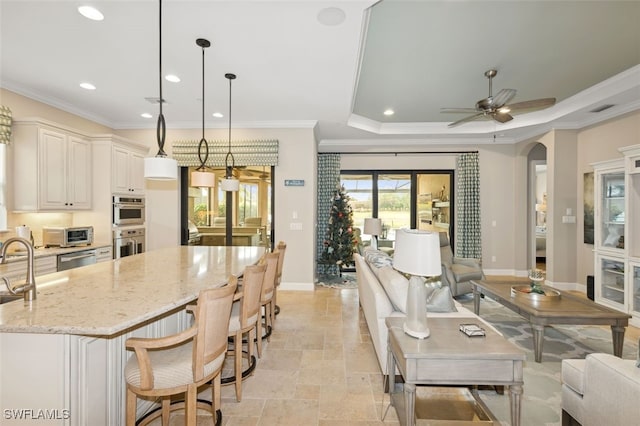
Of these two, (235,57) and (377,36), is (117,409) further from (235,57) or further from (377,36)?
(377,36)

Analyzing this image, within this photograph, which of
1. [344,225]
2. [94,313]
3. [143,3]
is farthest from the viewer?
[344,225]

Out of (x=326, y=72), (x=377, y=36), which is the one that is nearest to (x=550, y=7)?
(x=377, y=36)

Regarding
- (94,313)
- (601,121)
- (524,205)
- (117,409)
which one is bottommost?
(117,409)

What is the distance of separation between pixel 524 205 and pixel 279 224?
5.23 meters

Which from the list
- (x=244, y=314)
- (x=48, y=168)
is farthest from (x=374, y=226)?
(x=48, y=168)

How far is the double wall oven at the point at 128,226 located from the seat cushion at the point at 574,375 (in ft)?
17.7

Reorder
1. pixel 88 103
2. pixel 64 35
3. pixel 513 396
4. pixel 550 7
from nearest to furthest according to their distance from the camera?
pixel 513 396, pixel 550 7, pixel 64 35, pixel 88 103

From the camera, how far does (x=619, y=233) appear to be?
404 centimetres

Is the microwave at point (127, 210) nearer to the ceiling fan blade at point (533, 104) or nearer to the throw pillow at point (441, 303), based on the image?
the throw pillow at point (441, 303)

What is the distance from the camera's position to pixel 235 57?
120 inches

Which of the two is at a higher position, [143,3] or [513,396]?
[143,3]

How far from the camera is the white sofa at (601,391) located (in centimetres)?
130

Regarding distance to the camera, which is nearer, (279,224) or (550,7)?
(550,7)

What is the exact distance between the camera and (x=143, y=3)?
227 centimetres
